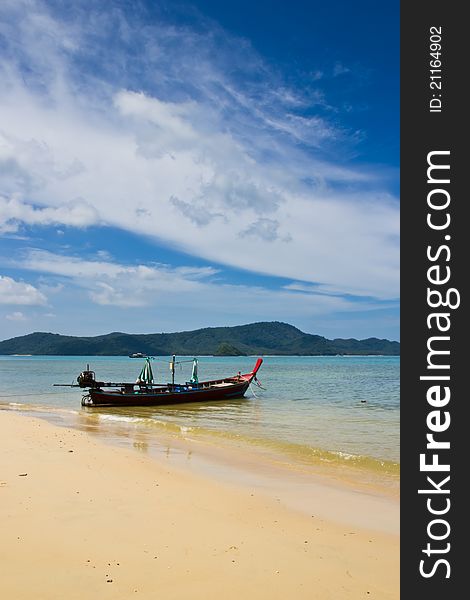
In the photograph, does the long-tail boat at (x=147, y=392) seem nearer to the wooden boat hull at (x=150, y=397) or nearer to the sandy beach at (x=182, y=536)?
the wooden boat hull at (x=150, y=397)

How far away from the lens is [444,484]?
557 cm

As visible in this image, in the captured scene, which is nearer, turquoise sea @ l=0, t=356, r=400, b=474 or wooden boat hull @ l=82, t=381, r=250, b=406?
turquoise sea @ l=0, t=356, r=400, b=474

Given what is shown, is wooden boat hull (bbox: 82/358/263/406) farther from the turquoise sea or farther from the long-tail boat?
the turquoise sea

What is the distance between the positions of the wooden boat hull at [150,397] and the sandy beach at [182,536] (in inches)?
881

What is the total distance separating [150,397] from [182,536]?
28.4 m

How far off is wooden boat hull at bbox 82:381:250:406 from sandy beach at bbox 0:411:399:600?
2238cm

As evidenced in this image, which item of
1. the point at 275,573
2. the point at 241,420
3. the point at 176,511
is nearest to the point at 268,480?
the point at 176,511

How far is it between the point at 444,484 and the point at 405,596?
127 centimetres

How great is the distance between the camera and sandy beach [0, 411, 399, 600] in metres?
5.46

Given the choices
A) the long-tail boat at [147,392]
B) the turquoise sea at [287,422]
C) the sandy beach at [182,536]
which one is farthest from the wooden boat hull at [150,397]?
the sandy beach at [182,536]

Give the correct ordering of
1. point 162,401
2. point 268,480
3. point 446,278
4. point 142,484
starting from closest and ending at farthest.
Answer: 1. point 446,278
2. point 142,484
3. point 268,480
4. point 162,401

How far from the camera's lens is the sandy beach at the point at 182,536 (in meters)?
5.46

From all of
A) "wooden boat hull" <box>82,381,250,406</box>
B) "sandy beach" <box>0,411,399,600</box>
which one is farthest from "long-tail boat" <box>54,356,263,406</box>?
"sandy beach" <box>0,411,399,600</box>

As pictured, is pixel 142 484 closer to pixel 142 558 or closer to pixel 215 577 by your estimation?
pixel 142 558
